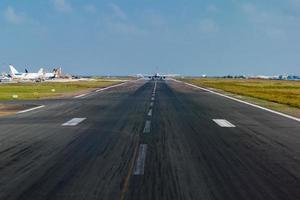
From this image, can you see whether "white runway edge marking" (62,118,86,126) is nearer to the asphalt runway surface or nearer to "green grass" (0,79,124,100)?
the asphalt runway surface

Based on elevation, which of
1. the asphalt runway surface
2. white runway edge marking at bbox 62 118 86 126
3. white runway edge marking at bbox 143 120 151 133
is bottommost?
white runway edge marking at bbox 62 118 86 126

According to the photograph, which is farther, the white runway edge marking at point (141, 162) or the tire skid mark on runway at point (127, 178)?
the white runway edge marking at point (141, 162)

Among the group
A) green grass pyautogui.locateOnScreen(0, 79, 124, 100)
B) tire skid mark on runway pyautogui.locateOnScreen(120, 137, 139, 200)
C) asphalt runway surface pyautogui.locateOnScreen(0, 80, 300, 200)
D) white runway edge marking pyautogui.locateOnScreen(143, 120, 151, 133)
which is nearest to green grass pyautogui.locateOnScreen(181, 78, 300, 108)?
white runway edge marking pyautogui.locateOnScreen(143, 120, 151, 133)

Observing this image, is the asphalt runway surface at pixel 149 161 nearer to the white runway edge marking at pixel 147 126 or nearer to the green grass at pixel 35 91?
the white runway edge marking at pixel 147 126

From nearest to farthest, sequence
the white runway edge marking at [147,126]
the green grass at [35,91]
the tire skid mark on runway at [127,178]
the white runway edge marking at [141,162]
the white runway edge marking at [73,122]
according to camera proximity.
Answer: the tire skid mark on runway at [127,178] → the white runway edge marking at [141,162] → the white runway edge marking at [147,126] → the white runway edge marking at [73,122] → the green grass at [35,91]

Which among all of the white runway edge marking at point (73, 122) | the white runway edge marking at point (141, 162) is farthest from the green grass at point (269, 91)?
the white runway edge marking at point (141, 162)

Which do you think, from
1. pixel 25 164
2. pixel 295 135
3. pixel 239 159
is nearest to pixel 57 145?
pixel 25 164

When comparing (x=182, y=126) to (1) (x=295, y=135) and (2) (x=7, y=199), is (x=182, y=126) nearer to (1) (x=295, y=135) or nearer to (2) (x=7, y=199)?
(1) (x=295, y=135)
